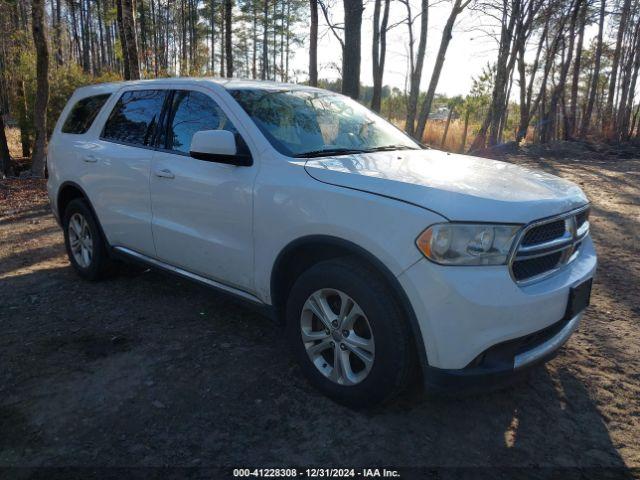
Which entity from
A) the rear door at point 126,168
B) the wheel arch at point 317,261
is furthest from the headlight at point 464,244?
the rear door at point 126,168

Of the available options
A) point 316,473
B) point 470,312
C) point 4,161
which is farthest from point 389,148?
point 4,161

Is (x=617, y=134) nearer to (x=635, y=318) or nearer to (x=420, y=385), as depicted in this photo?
(x=635, y=318)

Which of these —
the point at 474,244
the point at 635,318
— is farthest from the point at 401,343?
the point at 635,318

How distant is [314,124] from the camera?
3.51m

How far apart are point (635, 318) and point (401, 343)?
2604 millimetres

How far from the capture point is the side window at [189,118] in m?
3.50

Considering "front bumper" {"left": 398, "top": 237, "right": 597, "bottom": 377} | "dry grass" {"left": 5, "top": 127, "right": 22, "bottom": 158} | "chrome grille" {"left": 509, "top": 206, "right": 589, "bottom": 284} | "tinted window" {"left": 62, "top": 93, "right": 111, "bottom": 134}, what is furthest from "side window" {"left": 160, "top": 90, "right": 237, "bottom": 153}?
"dry grass" {"left": 5, "top": 127, "right": 22, "bottom": 158}

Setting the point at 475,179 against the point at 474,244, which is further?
the point at 475,179

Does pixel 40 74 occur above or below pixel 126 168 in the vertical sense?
above

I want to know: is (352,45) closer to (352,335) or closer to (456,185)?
(456,185)

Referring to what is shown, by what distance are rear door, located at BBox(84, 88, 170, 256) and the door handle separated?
6.3 inches

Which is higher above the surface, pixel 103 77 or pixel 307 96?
pixel 103 77

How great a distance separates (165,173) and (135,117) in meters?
0.87

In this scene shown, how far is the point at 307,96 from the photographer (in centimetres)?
384
